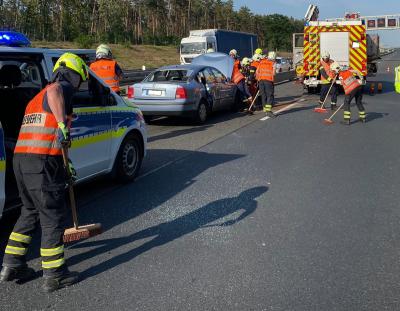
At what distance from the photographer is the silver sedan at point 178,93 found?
482 inches

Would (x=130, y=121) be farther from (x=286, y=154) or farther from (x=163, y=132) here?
(x=163, y=132)

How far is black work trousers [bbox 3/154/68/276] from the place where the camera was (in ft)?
12.6

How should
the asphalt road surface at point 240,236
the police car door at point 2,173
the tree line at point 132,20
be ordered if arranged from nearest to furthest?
the asphalt road surface at point 240,236 → the police car door at point 2,173 → the tree line at point 132,20

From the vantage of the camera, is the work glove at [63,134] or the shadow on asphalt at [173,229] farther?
the shadow on asphalt at [173,229]

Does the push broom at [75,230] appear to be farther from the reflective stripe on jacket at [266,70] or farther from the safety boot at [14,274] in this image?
the reflective stripe on jacket at [266,70]

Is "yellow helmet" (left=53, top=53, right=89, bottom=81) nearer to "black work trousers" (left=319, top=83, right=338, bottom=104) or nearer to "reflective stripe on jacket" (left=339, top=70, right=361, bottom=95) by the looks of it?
"reflective stripe on jacket" (left=339, top=70, right=361, bottom=95)

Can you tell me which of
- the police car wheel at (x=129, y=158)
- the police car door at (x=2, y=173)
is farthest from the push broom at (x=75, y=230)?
the police car wheel at (x=129, y=158)

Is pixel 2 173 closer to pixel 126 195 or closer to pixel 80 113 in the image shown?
pixel 80 113

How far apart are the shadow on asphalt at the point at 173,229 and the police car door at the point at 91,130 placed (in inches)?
48.5

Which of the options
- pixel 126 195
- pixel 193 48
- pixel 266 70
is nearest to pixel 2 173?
pixel 126 195

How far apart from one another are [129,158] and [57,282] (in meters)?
3.33

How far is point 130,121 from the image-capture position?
6.83m

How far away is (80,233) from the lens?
456cm

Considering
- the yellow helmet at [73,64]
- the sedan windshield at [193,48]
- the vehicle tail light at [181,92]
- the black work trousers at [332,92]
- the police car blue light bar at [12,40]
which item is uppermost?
the sedan windshield at [193,48]
